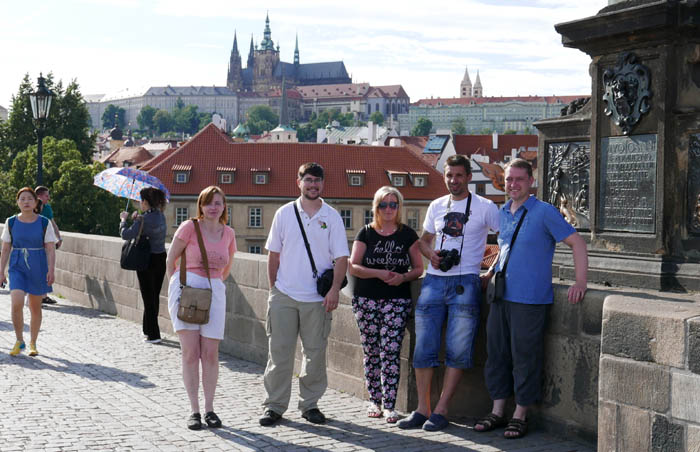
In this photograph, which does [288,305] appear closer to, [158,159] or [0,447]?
[0,447]

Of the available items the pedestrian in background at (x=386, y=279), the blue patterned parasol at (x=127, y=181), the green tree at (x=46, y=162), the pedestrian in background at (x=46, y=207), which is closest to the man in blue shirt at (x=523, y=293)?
the pedestrian in background at (x=386, y=279)

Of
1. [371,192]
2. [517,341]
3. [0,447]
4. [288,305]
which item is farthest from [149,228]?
[371,192]

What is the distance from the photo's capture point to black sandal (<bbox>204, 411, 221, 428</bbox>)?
19.4ft

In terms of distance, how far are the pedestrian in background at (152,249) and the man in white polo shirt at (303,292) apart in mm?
3558

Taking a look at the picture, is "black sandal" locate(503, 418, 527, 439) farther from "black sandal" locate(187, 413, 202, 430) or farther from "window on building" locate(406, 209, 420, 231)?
"window on building" locate(406, 209, 420, 231)

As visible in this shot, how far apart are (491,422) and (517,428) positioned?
20 cm

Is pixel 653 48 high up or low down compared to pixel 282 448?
up

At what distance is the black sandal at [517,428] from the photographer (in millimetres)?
5531

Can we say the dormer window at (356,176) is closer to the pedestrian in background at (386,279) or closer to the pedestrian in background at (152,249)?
the pedestrian in background at (152,249)

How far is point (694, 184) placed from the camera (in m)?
6.19

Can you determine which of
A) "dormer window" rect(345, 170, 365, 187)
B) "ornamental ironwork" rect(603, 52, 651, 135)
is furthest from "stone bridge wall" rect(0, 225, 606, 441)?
"dormer window" rect(345, 170, 365, 187)

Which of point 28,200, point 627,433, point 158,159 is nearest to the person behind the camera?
point 627,433

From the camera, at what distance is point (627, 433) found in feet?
14.3

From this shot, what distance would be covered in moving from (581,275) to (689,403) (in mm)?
1339
